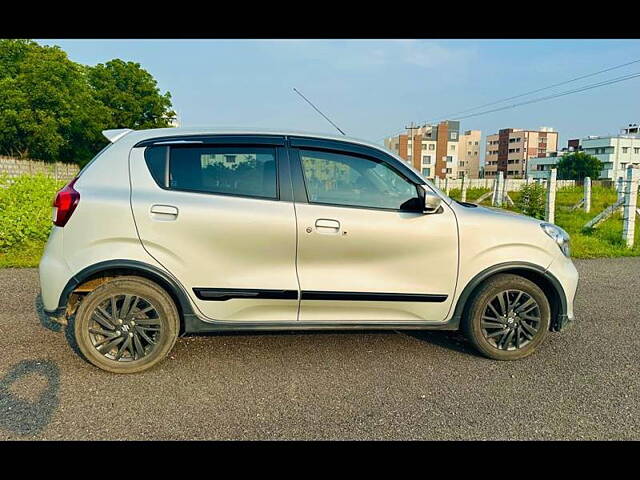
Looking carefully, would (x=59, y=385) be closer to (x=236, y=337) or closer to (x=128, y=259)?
(x=128, y=259)

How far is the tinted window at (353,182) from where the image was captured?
123 inches

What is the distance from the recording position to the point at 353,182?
3.19m

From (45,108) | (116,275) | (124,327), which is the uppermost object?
(45,108)

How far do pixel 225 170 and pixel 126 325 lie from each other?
141 centimetres

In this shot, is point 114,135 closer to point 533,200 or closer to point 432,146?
point 533,200

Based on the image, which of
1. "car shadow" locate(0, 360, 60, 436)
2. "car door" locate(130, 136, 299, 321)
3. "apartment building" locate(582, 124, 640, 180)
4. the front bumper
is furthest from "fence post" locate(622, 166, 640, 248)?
"apartment building" locate(582, 124, 640, 180)

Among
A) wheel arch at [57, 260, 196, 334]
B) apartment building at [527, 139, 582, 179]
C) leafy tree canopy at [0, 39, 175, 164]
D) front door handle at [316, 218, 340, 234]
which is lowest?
wheel arch at [57, 260, 196, 334]

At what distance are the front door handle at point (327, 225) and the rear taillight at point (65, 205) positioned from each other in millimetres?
1795

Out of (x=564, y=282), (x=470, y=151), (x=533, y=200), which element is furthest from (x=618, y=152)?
(x=564, y=282)

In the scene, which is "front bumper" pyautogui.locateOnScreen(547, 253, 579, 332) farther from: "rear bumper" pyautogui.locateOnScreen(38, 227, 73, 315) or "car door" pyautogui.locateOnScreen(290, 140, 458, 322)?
"rear bumper" pyautogui.locateOnScreen(38, 227, 73, 315)

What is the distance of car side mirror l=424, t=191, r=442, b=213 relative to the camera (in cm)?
303

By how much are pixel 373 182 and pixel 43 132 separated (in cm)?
3323
